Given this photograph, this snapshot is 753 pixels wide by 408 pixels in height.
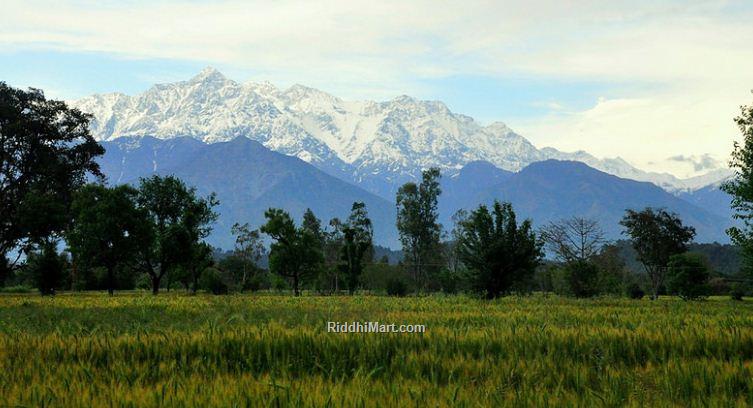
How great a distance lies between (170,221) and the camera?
217ft

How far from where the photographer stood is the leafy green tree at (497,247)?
44344 millimetres

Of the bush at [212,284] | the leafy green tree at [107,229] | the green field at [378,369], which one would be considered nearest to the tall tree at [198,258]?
the bush at [212,284]

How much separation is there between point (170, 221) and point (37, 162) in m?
15.8

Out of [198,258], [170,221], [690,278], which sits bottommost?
[690,278]

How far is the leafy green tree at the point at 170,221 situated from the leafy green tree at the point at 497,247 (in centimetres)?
2861

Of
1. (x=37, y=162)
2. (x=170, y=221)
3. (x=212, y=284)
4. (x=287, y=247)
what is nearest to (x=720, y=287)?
(x=287, y=247)

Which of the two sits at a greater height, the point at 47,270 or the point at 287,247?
the point at 287,247

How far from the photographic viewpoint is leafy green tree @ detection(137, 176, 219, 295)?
59469mm

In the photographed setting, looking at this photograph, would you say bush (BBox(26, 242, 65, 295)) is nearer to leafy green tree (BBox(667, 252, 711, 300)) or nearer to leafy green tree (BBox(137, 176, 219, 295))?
leafy green tree (BBox(137, 176, 219, 295))

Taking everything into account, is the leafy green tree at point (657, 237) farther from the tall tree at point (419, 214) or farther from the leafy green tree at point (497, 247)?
the leafy green tree at point (497, 247)

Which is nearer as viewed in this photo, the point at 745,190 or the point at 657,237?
the point at 745,190

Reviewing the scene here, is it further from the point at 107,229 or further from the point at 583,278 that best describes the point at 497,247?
the point at 107,229

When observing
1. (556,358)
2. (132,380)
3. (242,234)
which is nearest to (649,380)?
(556,358)

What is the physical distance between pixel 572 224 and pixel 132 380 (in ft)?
272
